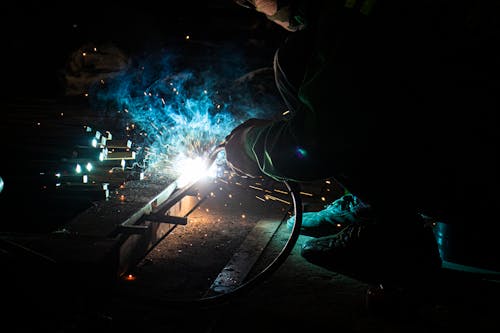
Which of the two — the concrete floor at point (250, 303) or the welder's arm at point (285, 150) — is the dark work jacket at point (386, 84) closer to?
the welder's arm at point (285, 150)

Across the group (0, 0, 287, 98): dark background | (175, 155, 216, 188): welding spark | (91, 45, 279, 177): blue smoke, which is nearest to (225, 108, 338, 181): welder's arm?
(175, 155, 216, 188): welding spark

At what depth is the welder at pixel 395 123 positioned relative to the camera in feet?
6.47

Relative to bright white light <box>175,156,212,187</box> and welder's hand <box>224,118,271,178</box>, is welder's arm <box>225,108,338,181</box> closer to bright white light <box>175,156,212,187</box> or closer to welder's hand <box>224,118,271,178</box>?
welder's hand <box>224,118,271,178</box>

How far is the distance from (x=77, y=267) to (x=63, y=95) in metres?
6.22

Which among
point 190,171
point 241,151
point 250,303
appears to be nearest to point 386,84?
point 241,151

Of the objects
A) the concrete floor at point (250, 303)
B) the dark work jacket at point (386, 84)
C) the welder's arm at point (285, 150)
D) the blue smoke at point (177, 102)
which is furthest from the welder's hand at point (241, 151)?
the blue smoke at point (177, 102)

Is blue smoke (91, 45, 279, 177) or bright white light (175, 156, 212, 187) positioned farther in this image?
blue smoke (91, 45, 279, 177)

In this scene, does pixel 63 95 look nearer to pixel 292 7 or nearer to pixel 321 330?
pixel 292 7

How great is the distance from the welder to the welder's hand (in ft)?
0.51

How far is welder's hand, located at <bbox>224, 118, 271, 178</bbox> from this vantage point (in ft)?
8.71

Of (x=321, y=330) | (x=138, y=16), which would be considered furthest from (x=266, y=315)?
(x=138, y=16)

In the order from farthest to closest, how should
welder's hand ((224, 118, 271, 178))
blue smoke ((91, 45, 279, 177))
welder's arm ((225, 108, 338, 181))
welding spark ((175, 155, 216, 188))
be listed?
blue smoke ((91, 45, 279, 177))
welding spark ((175, 155, 216, 188))
welder's hand ((224, 118, 271, 178))
welder's arm ((225, 108, 338, 181))

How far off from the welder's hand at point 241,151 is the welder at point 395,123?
157mm

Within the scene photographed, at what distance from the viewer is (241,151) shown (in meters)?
2.68
